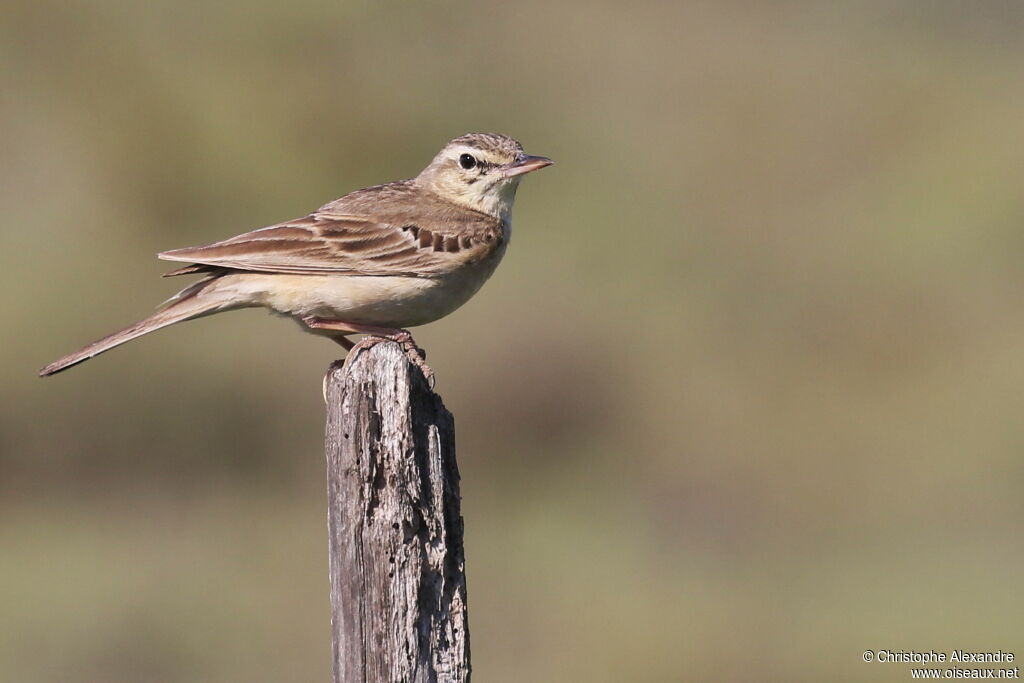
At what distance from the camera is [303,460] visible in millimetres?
14469

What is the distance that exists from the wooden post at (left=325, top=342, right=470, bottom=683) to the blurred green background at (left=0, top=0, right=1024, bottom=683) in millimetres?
7987

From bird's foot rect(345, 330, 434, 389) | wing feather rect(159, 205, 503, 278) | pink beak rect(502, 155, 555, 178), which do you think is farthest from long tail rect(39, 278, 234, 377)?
pink beak rect(502, 155, 555, 178)

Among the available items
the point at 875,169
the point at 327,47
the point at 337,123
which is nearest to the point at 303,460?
the point at 337,123

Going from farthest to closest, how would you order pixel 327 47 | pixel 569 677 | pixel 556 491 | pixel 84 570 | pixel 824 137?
pixel 824 137, pixel 327 47, pixel 556 491, pixel 84 570, pixel 569 677

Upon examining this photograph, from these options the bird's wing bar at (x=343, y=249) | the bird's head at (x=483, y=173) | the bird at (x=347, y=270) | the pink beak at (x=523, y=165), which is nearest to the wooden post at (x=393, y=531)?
the bird at (x=347, y=270)

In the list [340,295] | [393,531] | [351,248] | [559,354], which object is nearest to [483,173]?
[351,248]

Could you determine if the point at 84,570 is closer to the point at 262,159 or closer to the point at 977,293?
the point at 262,159

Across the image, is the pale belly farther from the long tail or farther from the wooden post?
the wooden post

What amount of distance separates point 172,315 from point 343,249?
36.3 inches

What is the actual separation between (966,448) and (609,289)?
4508 mm

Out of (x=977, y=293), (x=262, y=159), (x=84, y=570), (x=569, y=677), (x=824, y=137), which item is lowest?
(x=569, y=677)

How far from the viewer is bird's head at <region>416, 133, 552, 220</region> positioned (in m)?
8.17

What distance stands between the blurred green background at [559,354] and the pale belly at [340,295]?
21.1ft

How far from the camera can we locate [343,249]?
7.13 metres
